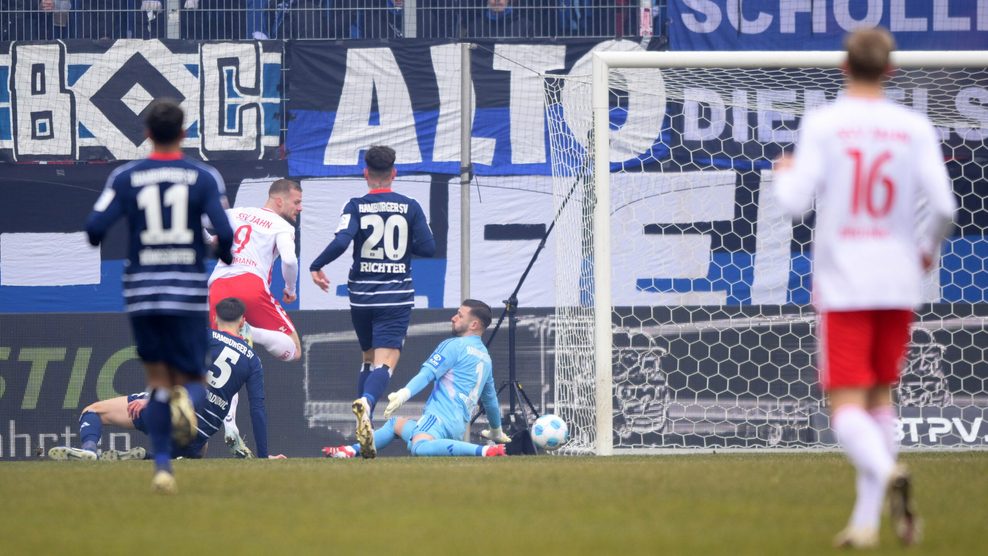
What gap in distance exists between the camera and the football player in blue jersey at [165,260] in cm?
596

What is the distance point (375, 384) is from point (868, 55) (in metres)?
5.50

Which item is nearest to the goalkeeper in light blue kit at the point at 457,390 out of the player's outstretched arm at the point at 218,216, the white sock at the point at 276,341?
the white sock at the point at 276,341

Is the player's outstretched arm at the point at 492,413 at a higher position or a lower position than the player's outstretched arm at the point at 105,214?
lower

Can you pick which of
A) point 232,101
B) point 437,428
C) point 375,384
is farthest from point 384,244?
point 232,101

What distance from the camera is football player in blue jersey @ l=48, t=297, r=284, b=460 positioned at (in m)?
9.90

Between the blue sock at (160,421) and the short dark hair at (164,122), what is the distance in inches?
43.7

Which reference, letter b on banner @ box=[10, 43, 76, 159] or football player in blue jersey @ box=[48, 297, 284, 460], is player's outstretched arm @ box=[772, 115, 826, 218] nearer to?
football player in blue jersey @ box=[48, 297, 284, 460]

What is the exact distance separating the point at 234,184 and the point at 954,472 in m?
8.47

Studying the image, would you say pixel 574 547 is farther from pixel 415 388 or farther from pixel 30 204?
pixel 30 204

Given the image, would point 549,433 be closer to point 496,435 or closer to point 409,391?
point 496,435

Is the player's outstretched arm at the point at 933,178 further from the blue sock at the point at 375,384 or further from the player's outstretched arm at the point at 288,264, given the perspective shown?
the player's outstretched arm at the point at 288,264

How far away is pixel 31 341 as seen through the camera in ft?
42.3

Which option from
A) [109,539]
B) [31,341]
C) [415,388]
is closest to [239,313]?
[415,388]

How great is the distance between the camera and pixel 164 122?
598cm
